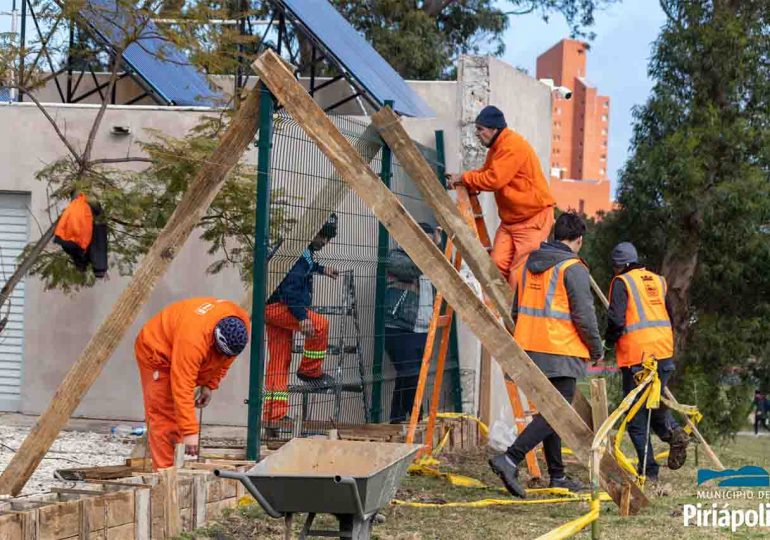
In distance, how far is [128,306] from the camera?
7691 millimetres

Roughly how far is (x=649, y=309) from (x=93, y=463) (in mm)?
4430

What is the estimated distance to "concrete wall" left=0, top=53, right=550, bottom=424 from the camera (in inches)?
529

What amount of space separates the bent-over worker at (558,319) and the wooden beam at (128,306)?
2091mm

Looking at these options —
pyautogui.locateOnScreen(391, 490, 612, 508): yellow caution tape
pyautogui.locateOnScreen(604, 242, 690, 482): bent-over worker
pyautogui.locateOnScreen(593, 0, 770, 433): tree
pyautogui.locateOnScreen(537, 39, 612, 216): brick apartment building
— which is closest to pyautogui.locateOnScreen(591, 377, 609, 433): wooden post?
pyautogui.locateOnScreen(391, 490, 612, 508): yellow caution tape

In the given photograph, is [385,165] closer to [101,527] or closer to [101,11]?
[101,11]

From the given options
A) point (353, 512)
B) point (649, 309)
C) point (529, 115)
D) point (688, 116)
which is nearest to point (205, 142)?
point (649, 309)

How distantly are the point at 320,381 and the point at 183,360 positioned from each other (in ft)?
7.64

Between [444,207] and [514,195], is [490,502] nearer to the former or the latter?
[444,207]

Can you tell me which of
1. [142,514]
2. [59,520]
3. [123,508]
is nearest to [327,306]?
[142,514]

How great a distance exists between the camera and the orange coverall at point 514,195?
9102 millimetres

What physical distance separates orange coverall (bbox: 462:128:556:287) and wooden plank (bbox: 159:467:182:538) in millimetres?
3413

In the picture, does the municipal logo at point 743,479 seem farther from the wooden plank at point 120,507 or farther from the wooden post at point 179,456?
the wooden plank at point 120,507

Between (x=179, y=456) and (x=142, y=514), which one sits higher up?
(x=179, y=456)

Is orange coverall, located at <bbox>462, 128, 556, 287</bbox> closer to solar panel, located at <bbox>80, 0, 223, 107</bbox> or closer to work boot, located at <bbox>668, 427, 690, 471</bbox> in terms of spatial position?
work boot, located at <bbox>668, 427, 690, 471</bbox>
